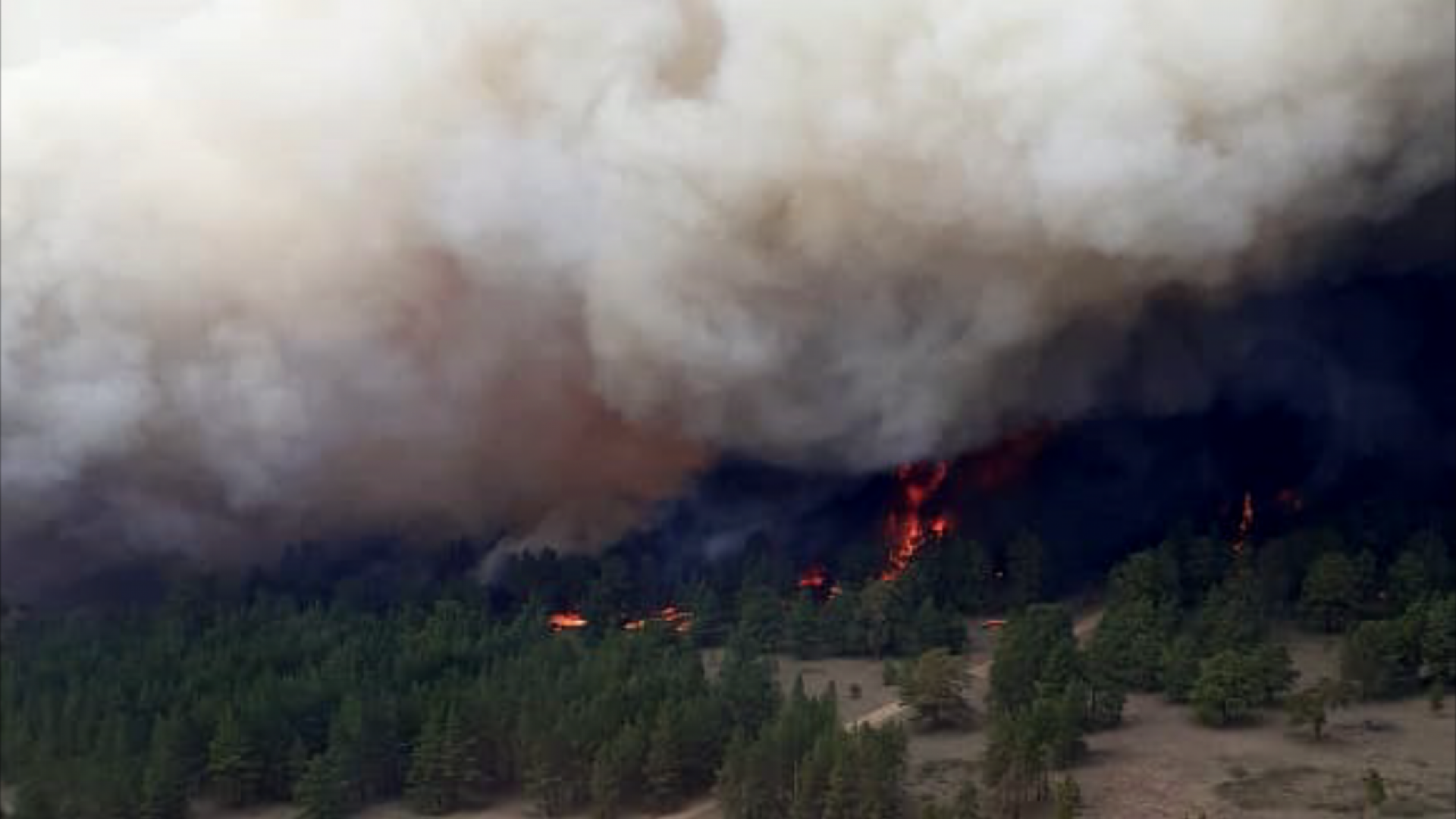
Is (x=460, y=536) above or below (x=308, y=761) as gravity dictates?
above

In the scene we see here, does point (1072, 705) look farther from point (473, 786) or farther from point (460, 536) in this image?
point (460, 536)

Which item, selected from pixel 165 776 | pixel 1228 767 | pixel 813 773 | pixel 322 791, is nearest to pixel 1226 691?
pixel 1228 767

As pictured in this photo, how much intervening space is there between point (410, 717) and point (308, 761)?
1478mm

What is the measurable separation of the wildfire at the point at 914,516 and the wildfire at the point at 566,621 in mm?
6221

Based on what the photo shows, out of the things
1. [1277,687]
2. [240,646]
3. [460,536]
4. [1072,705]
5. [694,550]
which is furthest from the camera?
[460,536]

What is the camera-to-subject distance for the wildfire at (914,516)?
1214 inches

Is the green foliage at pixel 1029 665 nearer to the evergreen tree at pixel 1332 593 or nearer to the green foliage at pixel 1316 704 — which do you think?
the green foliage at pixel 1316 704

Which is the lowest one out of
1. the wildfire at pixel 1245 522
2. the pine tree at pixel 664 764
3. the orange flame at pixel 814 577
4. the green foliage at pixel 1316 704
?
the pine tree at pixel 664 764

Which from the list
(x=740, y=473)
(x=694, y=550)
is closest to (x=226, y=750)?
(x=694, y=550)

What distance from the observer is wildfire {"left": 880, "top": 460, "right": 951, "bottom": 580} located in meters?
30.8

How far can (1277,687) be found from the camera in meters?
21.3

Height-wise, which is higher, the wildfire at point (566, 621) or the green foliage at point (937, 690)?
the wildfire at point (566, 621)

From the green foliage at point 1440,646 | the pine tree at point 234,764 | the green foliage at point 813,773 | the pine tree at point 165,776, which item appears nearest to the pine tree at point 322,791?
the pine tree at point 234,764

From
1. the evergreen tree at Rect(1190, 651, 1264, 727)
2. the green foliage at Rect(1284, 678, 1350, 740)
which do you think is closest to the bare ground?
the green foliage at Rect(1284, 678, 1350, 740)
